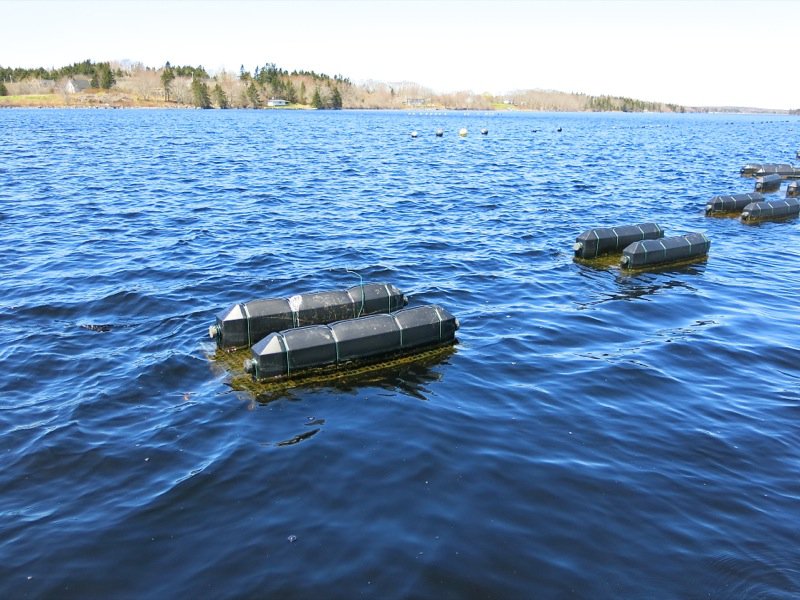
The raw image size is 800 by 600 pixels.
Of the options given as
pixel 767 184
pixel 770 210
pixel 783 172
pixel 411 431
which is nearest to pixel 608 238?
pixel 770 210

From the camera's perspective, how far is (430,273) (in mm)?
24547

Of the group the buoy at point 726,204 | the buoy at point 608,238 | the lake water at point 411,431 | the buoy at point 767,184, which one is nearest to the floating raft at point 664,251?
the lake water at point 411,431

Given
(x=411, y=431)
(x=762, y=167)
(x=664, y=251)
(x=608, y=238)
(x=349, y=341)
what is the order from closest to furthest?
(x=411, y=431) → (x=349, y=341) → (x=664, y=251) → (x=608, y=238) → (x=762, y=167)

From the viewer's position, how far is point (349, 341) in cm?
1531

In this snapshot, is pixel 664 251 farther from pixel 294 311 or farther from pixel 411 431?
pixel 411 431

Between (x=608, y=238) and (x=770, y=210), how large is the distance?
17002 mm

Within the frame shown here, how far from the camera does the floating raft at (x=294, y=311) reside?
644 inches

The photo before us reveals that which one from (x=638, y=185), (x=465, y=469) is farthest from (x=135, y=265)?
(x=638, y=185)

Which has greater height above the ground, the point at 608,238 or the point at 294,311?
the point at 608,238

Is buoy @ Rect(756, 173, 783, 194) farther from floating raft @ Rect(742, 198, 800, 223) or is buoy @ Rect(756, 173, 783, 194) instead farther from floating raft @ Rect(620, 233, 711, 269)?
floating raft @ Rect(620, 233, 711, 269)

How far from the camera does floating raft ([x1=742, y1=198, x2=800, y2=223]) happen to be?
3553 centimetres

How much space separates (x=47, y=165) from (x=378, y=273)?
44578 millimetres

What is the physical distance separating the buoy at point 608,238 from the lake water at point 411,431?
1457 millimetres

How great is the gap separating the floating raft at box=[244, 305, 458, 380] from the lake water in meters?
0.83
